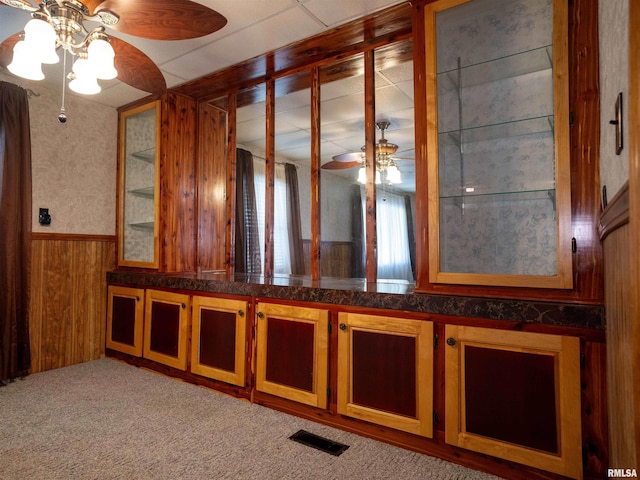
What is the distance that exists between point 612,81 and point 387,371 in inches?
62.3

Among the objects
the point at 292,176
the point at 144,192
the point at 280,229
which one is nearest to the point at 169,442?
the point at 280,229

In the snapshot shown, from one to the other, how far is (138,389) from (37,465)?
0.98 meters

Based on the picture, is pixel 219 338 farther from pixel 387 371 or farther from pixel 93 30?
pixel 93 30

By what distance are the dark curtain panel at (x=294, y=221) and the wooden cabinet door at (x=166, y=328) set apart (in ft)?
2.95

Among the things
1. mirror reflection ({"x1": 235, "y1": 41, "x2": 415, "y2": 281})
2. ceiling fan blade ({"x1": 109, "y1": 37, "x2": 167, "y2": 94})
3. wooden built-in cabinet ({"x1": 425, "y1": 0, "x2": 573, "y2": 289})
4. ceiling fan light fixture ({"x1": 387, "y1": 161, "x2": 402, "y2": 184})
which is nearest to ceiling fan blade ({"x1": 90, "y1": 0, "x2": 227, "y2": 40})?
ceiling fan blade ({"x1": 109, "y1": 37, "x2": 167, "y2": 94})

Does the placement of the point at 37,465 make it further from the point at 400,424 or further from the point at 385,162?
the point at 385,162

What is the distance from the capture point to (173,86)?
3.32 m

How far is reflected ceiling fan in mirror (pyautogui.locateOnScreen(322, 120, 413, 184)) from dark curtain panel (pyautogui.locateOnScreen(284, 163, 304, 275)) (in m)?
0.46

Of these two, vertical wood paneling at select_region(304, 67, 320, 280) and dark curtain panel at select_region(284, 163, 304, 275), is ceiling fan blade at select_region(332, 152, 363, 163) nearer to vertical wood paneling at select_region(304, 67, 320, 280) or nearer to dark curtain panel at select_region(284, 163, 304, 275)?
vertical wood paneling at select_region(304, 67, 320, 280)

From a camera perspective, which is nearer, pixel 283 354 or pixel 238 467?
pixel 238 467

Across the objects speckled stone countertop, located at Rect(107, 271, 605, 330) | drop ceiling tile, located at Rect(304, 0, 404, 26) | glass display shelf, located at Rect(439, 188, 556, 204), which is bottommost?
speckled stone countertop, located at Rect(107, 271, 605, 330)

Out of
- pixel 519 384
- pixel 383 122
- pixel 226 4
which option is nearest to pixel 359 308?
pixel 519 384

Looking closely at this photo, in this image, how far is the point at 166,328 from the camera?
9.99 ft

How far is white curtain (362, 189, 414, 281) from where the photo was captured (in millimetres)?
2463
